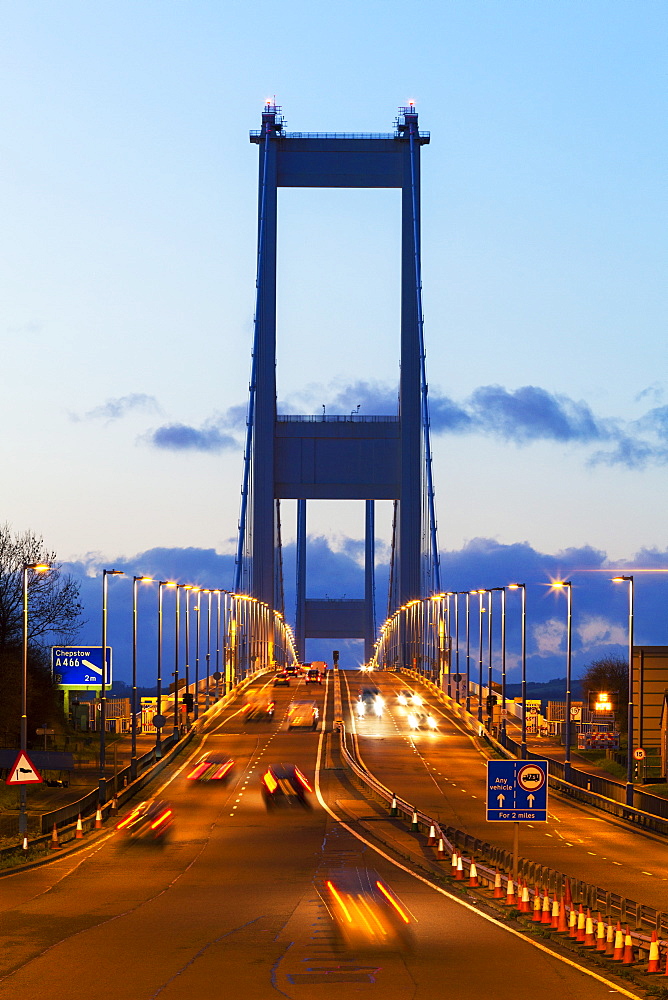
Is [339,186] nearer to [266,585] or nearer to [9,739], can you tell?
[266,585]

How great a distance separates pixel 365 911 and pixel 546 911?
343cm

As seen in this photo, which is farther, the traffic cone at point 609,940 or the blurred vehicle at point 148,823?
the blurred vehicle at point 148,823

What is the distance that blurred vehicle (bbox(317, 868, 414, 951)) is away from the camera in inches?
1006

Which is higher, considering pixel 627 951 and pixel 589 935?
pixel 627 951

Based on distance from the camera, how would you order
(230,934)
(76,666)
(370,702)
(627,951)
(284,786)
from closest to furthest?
(627,951), (230,934), (284,786), (76,666), (370,702)

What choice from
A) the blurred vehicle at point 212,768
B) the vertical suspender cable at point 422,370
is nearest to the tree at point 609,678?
the vertical suspender cable at point 422,370

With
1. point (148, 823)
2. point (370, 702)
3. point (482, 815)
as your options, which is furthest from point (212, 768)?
point (370, 702)

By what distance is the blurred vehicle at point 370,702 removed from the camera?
107 m

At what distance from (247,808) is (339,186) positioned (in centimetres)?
9732

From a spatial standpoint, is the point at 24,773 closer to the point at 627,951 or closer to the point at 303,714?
the point at 627,951

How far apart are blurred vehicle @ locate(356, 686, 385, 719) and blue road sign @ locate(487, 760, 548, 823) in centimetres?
7308

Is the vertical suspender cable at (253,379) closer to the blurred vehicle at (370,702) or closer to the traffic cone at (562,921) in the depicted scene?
the blurred vehicle at (370,702)

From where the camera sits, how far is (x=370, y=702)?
115438 mm

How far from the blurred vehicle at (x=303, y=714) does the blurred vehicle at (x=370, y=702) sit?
324 centimetres
